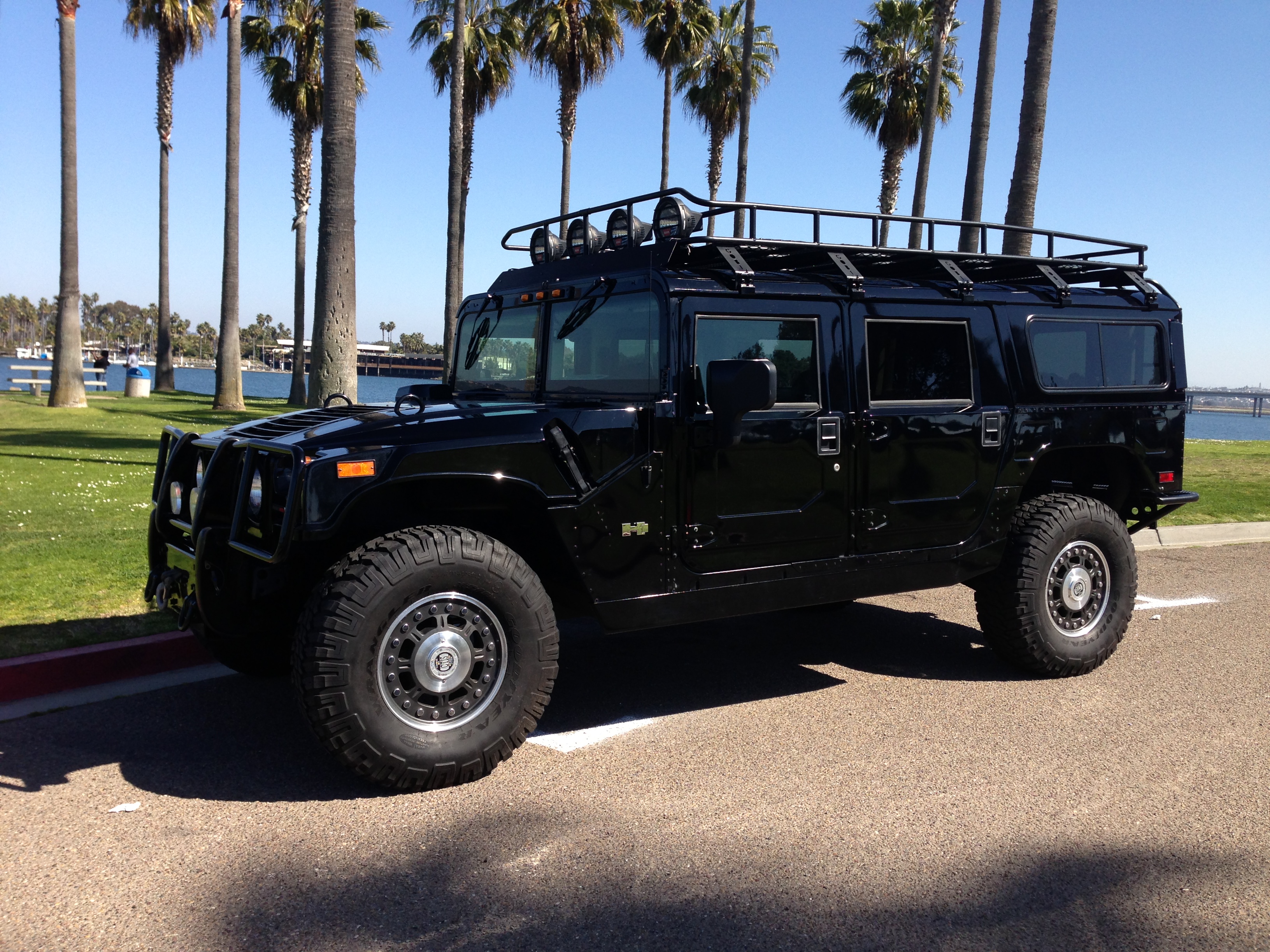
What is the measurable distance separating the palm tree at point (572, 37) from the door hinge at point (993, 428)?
25.6 metres

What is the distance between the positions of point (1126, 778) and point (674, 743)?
6.07 feet

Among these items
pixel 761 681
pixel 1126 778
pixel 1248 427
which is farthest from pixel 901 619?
pixel 1248 427

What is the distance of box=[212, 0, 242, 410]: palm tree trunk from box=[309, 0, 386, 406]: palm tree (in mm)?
14068

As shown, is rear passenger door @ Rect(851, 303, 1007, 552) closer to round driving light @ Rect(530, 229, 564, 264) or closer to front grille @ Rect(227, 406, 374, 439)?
round driving light @ Rect(530, 229, 564, 264)

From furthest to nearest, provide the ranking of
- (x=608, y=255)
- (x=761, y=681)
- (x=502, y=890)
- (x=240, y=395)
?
(x=240, y=395)
(x=761, y=681)
(x=608, y=255)
(x=502, y=890)

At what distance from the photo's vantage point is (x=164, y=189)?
36.5m

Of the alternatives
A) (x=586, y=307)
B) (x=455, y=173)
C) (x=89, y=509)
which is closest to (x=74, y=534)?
(x=89, y=509)

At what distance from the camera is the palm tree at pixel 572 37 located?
1095 inches

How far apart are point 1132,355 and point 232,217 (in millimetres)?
23452

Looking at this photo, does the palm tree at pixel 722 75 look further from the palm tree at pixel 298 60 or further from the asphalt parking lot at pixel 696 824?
the asphalt parking lot at pixel 696 824

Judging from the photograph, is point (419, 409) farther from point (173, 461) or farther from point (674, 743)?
point (674, 743)

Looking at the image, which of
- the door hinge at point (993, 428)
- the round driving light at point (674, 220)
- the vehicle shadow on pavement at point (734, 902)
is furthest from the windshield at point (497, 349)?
the vehicle shadow on pavement at point (734, 902)

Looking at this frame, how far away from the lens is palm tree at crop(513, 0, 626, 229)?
2781 centimetres

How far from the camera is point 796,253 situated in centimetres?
497
